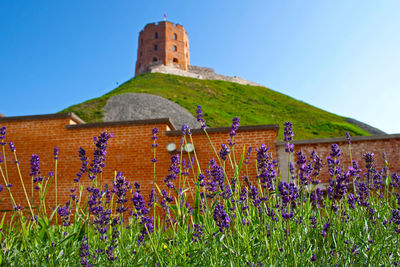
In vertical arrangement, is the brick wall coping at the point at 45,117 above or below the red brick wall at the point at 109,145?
above

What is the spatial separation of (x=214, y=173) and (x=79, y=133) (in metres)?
6.45

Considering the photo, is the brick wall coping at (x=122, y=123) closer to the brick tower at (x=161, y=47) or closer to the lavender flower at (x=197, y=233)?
the lavender flower at (x=197, y=233)

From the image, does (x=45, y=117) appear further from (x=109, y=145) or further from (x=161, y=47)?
(x=161, y=47)

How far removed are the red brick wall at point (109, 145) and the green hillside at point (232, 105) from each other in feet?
47.3

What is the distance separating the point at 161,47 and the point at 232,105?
79.0 feet

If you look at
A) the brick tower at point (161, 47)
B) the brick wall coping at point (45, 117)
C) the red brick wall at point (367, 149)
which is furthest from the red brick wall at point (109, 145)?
the brick tower at point (161, 47)

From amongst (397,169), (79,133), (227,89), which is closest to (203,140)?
(79,133)

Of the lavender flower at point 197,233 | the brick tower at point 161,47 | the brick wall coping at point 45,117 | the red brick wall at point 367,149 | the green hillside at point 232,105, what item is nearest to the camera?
the lavender flower at point 197,233

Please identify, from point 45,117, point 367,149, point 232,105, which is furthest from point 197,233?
point 232,105

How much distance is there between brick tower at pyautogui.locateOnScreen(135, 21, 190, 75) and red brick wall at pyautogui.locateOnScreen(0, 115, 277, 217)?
47331mm

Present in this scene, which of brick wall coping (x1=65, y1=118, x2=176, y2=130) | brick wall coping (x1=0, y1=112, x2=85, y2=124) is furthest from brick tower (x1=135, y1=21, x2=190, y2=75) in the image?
brick wall coping (x1=65, y1=118, x2=176, y2=130)

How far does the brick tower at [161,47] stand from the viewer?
55250 mm

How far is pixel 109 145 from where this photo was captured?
8.17 m

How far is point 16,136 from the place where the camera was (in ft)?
27.9
